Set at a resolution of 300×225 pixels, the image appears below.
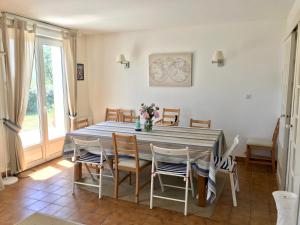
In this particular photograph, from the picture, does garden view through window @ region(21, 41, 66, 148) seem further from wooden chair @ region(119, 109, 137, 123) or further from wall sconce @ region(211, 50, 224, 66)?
wall sconce @ region(211, 50, 224, 66)

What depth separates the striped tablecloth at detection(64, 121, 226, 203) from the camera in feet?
9.45

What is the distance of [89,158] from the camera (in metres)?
3.40

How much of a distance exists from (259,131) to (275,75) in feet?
3.41

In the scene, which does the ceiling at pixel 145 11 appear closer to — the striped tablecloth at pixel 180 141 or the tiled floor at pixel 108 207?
the striped tablecloth at pixel 180 141

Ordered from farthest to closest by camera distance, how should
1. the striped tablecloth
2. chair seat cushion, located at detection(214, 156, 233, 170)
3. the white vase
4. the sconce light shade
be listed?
the sconce light shade → chair seat cushion, located at detection(214, 156, 233, 170) → the striped tablecloth → the white vase

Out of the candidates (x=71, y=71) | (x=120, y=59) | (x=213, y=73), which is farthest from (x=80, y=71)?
(x=213, y=73)

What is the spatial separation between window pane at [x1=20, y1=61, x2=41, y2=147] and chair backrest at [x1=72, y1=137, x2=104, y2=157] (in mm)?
1359

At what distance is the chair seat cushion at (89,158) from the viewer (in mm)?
3333

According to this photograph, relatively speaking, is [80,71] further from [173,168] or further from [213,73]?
[173,168]

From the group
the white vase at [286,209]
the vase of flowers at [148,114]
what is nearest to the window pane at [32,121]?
the vase of flowers at [148,114]

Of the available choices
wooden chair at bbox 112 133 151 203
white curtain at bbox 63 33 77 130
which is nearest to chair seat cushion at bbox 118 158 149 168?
wooden chair at bbox 112 133 151 203

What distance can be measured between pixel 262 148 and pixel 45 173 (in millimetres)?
Result: 3684

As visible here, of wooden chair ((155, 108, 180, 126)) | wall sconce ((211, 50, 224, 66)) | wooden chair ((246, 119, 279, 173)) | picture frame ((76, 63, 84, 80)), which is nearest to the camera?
wooden chair ((246, 119, 279, 173))

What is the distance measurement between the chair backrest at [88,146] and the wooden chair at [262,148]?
257 centimetres
